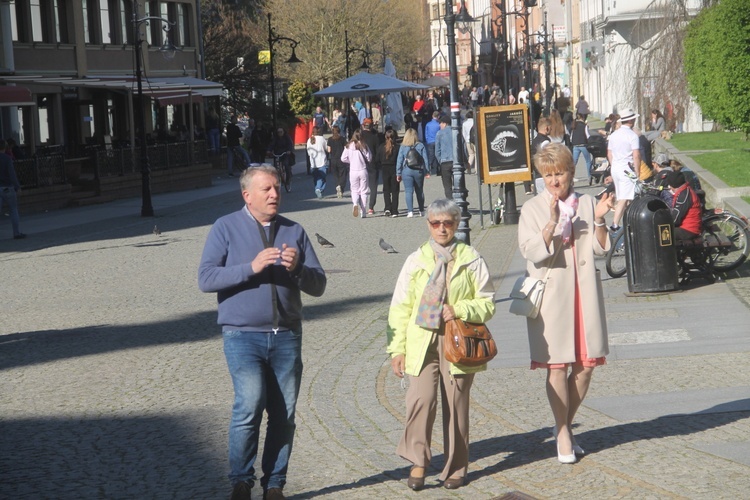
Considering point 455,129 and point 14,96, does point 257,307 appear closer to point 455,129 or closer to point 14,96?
point 455,129

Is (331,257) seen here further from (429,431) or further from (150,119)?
(150,119)

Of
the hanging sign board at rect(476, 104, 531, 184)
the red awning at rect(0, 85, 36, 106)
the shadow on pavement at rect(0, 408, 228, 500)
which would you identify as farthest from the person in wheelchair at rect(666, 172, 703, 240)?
the red awning at rect(0, 85, 36, 106)

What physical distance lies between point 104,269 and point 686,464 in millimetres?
12865

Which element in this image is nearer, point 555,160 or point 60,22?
point 555,160

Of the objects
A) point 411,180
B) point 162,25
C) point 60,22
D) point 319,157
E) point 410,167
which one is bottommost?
point 411,180

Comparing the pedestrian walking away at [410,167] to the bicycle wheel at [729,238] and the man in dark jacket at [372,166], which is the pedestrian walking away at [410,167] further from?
the bicycle wheel at [729,238]

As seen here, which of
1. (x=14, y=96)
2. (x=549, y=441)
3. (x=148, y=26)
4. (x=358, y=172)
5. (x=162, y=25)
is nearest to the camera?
(x=549, y=441)

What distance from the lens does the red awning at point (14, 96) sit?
104ft

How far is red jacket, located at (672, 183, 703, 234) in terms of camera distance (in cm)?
1332

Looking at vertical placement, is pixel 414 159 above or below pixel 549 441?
above

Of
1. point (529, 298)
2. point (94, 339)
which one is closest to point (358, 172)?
point (94, 339)

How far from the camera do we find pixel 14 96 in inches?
1264

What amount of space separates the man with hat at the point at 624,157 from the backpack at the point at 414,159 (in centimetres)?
668

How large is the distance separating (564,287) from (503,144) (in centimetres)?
1348
